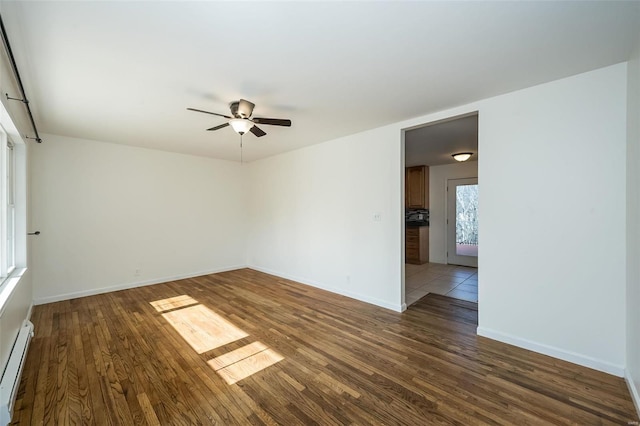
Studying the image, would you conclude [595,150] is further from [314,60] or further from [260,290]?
[260,290]

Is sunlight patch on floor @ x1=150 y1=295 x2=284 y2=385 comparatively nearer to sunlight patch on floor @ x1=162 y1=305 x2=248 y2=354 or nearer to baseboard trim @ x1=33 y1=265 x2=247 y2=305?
sunlight patch on floor @ x1=162 y1=305 x2=248 y2=354

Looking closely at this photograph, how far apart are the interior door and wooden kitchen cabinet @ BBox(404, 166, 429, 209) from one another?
21.9 inches

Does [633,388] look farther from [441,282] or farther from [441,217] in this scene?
[441,217]

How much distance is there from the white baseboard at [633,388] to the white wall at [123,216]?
19.9ft

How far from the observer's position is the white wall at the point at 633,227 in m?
1.83

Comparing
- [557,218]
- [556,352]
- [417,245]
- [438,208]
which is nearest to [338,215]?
[557,218]

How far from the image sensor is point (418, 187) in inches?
277

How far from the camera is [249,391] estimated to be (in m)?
2.02

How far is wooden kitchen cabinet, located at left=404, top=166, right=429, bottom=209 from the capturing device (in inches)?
275

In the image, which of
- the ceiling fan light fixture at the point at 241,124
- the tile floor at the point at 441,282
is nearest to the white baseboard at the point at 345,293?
the tile floor at the point at 441,282

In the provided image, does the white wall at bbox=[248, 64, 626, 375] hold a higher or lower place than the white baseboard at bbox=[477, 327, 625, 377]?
higher

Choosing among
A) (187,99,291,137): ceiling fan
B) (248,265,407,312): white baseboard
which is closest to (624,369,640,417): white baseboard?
(248,265,407,312): white baseboard

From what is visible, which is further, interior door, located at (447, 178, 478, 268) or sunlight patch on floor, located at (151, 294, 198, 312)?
interior door, located at (447, 178, 478, 268)

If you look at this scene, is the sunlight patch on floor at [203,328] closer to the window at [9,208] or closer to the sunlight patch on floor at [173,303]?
the sunlight patch on floor at [173,303]
